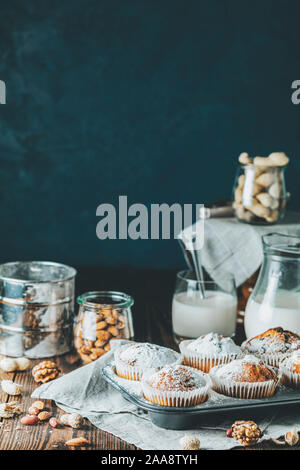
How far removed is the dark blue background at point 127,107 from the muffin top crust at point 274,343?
1.46 meters

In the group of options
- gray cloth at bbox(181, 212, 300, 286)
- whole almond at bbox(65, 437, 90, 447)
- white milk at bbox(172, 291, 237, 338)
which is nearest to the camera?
whole almond at bbox(65, 437, 90, 447)

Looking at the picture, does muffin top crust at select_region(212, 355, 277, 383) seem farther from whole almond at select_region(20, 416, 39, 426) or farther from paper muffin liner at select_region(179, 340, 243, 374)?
whole almond at select_region(20, 416, 39, 426)

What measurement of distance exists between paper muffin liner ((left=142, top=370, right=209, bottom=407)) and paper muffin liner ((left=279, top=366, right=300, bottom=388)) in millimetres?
171

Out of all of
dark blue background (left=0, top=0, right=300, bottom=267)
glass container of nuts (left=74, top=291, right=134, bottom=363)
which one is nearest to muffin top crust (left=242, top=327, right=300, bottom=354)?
glass container of nuts (left=74, top=291, right=134, bottom=363)

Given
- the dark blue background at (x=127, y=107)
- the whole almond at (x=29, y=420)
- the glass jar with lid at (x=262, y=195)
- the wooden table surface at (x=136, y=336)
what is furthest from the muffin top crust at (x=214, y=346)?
the dark blue background at (x=127, y=107)

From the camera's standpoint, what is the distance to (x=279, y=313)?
160cm

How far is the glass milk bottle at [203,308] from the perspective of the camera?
5.62 feet

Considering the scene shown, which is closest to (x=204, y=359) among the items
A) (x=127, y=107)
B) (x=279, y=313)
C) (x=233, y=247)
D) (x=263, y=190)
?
(x=279, y=313)

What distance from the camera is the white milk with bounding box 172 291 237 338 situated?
171 cm

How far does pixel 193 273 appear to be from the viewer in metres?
1.80

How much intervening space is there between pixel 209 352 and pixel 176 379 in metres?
0.19

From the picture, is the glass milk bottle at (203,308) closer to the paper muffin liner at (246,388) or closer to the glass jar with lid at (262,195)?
the glass jar with lid at (262,195)

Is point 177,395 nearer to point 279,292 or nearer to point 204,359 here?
point 204,359
